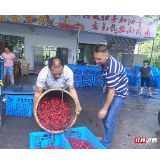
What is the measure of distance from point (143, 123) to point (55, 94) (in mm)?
2807

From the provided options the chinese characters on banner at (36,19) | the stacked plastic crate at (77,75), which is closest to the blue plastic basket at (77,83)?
the stacked plastic crate at (77,75)

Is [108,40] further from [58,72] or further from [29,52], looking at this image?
[58,72]

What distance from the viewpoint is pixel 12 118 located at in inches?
146

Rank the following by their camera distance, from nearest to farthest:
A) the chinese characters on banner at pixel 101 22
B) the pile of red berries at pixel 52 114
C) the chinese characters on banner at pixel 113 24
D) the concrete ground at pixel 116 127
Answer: the pile of red berries at pixel 52 114, the concrete ground at pixel 116 127, the chinese characters on banner at pixel 101 22, the chinese characters on banner at pixel 113 24

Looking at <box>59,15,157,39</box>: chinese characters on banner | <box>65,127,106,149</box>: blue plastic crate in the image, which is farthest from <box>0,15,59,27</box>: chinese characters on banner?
<box>65,127,106,149</box>: blue plastic crate

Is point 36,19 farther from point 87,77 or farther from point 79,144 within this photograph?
point 79,144

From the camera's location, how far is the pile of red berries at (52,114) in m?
2.35

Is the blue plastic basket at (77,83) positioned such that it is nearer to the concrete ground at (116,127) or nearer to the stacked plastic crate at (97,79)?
the stacked plastic crate at (97,79)

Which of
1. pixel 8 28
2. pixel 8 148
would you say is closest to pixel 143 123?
pixel 8 148

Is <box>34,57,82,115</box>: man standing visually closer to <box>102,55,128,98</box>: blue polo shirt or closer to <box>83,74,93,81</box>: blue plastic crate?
<box>102,55,128,98</box>: blue polo shirt

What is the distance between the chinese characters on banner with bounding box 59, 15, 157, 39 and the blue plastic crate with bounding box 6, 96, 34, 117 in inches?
253

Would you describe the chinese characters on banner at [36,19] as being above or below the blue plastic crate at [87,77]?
above

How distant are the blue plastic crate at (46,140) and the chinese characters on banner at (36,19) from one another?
785 cm

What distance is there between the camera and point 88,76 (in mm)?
8234
